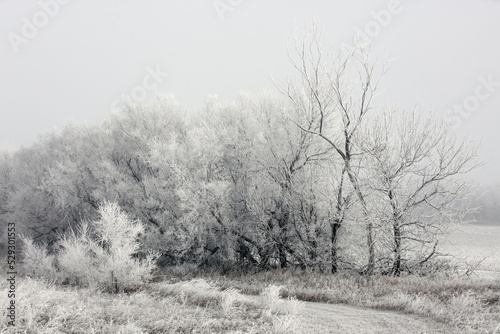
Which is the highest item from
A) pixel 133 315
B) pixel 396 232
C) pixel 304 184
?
pixel 304 184

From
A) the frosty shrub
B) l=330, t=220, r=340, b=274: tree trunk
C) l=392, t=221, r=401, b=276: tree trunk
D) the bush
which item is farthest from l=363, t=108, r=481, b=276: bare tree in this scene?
the frosty shrub

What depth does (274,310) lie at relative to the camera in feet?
27.9

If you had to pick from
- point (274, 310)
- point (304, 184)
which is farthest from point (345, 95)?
point (274, 310)

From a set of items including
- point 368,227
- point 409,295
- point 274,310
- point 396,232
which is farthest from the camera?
point 368,227

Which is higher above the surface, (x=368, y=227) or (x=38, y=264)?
(x=368, y=227)

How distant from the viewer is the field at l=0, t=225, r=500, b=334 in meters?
7.33

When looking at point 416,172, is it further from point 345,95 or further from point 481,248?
point 481,248

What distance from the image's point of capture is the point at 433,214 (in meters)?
14.2

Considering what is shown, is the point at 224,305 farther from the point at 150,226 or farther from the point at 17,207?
the point at 17,207

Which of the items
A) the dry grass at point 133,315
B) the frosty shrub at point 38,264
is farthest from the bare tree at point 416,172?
the frosty shrub at point 38,264

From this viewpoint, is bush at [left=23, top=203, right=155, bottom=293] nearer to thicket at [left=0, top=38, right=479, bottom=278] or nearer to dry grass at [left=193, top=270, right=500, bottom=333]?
thicket at [left=0, top=38, right=479, bottom=278]

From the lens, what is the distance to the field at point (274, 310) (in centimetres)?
733

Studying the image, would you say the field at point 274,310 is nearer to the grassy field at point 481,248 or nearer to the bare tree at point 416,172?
the bare tree at point 416,172

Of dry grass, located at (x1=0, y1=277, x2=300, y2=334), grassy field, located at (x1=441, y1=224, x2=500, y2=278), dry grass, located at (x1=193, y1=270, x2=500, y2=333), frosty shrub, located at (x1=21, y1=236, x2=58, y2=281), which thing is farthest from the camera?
grassy field, located at (x1=441, y1=224, x2=500, y2=278)
